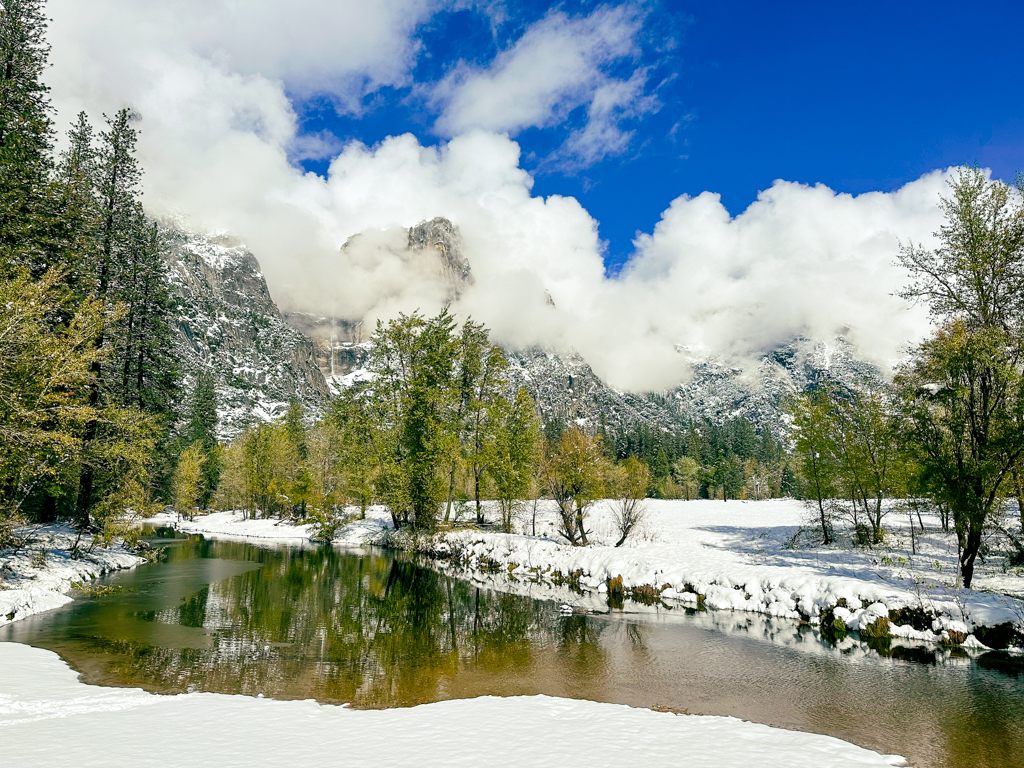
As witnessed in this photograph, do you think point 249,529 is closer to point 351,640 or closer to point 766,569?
point 351,640

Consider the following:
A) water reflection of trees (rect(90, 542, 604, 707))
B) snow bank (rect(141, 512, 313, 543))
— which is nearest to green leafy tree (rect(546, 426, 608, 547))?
water reflection of trees (rect(90, 542, 604, 707))

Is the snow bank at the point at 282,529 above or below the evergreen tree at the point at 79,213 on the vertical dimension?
below

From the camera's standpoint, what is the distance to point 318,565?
3553 centimetres

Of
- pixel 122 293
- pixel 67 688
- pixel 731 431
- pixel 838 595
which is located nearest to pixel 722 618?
pixel 838 595

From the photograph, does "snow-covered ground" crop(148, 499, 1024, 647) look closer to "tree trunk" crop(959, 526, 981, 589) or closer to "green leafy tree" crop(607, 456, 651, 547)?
"tree trunk" crop(959, 526, 981, 589)

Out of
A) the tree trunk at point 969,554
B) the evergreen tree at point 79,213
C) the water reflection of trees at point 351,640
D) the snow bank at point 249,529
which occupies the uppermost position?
the evergreen tree at point 79,213

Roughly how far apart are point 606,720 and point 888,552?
2761cm

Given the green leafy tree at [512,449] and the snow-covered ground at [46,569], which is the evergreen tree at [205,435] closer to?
the snow-covered ground at [46,569]

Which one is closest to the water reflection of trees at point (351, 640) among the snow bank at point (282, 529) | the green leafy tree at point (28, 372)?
the green leafy tree at point (28, 372)

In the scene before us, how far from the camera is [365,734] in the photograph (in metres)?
9.12

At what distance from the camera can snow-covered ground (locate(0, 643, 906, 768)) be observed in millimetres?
7980

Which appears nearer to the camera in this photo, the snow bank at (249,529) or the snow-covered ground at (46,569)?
the snow-covered ground at (46,569)

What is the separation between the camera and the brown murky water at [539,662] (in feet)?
37.2

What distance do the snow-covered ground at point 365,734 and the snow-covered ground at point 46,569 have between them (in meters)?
9.89
